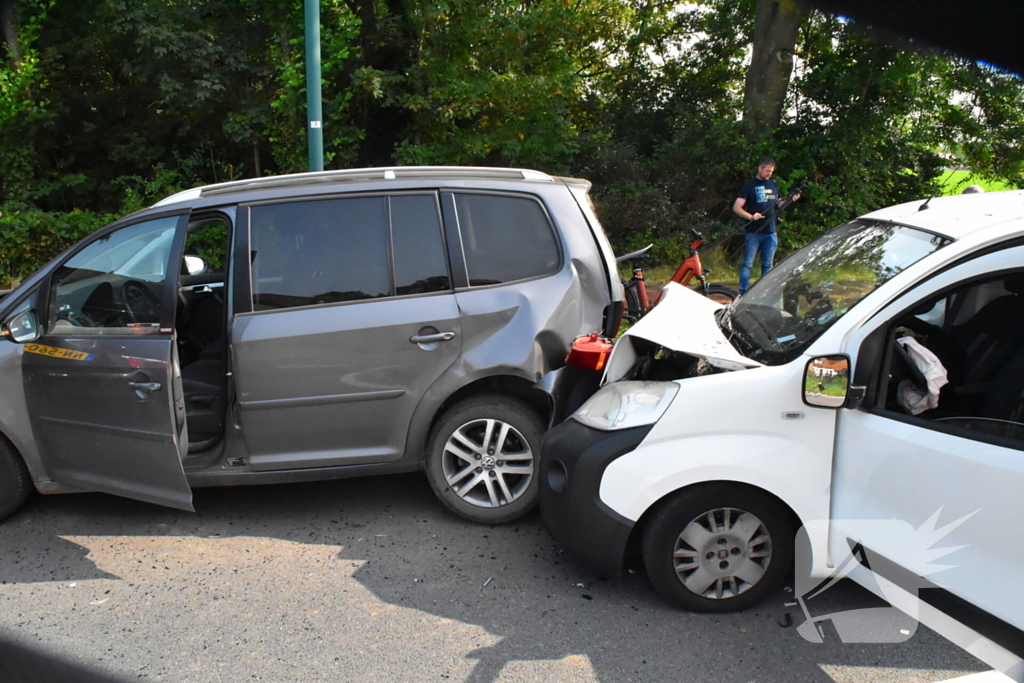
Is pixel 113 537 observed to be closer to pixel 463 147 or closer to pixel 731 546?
pixel 731 546

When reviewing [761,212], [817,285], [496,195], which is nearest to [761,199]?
[761,212]

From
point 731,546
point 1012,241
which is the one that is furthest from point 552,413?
point 1012,241

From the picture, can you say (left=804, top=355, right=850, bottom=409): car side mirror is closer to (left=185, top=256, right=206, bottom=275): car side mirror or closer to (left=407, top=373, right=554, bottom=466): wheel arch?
(left=407, top=373, right=554, bottom=466): wheel arch

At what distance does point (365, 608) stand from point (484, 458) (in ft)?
3.64

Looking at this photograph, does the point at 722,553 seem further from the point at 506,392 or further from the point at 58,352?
the point at 58,352

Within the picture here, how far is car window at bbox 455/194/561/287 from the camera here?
4738 millimetres

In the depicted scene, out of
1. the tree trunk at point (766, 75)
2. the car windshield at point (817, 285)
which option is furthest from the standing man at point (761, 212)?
the car windshield at point (817, 285)

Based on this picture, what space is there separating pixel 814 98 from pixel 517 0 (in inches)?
220

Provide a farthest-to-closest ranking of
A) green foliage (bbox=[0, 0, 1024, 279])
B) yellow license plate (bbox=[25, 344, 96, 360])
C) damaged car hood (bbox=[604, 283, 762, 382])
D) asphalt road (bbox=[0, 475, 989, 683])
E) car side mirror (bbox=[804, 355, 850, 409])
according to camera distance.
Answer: green foliage (bbox=[0, 0, 1024, 279])
yellow license plate (bbox=[25, 344, 96, 360])
damaged car hood (bbox=[604, 283, 762, 382])
car side mirror (bbox=[804, 355, 850, 409])
asphalt road (bbox=[0, 475, 989, 683])

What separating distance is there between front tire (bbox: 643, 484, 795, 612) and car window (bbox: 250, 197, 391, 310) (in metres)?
1.97

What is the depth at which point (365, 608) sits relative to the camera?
3.83 metres

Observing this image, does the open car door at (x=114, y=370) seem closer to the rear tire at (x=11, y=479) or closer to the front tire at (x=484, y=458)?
the rear tire at (x=11, y=479)

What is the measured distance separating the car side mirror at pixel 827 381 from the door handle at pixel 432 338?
185 cm

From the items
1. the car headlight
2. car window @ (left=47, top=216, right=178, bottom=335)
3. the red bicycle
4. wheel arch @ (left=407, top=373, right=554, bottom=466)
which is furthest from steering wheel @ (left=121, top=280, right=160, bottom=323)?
the red bicycle
